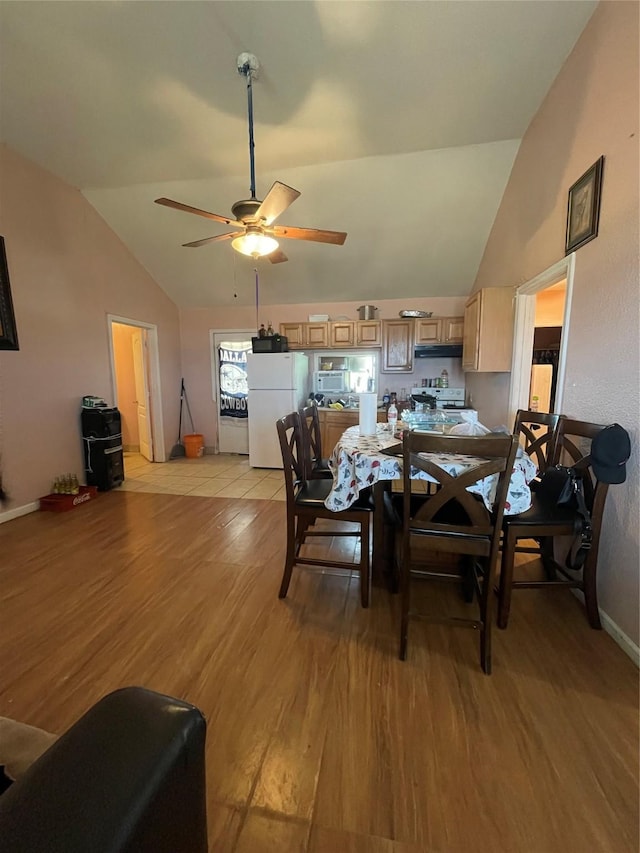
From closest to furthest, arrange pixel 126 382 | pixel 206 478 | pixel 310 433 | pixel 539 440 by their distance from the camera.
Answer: pixel 539 440 → pixel 310 433 → pixel 206 478 → pixel 126 382

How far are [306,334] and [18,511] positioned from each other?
145 inches

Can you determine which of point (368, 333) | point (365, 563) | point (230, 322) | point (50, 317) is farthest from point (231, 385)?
point (365, 563)

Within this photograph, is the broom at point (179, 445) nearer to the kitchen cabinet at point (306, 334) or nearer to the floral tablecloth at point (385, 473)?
the kitchen cabinet at point (306, 334)

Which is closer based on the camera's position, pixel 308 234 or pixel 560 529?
pixel 560 529

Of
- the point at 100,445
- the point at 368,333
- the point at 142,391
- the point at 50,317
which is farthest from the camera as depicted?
the point at 142,391

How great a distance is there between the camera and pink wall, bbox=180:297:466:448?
16.1 ft

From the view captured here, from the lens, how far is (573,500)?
1.80 metres

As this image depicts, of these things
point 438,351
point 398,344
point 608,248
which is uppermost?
point 608,248

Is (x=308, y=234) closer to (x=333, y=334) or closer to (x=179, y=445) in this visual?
(x=333, y=334)

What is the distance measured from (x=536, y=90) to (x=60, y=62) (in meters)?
3.24

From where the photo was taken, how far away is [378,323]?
4676 mm

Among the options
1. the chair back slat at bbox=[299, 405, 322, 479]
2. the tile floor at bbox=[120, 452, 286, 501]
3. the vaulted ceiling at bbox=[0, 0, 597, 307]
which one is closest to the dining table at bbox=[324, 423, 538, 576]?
the chair back slat at bbox=[299, 405, 322, 479]

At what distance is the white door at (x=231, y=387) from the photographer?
5492 millimetres

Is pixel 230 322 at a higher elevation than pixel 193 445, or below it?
higher
